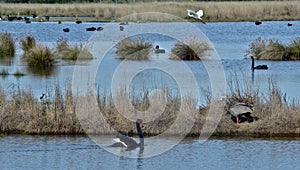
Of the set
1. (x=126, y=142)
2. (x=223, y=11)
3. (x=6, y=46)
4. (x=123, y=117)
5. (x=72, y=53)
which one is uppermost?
(x=223, y=11)

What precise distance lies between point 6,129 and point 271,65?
49.4ft

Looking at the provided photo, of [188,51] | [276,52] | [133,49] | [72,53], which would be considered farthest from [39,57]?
[276,52]

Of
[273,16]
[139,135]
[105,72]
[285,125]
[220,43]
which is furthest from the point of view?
[273,16]

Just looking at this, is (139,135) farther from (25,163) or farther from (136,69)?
(136,69)

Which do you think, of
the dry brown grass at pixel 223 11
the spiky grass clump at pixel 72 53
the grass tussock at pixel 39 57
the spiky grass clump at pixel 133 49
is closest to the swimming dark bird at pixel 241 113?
the grass tussock at pixel 39 57

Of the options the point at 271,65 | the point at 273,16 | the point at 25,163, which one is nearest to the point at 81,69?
the point at 271,65

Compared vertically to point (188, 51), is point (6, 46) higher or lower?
higher

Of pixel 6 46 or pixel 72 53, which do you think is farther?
pixel 6 46

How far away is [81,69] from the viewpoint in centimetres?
2469

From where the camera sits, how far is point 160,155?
12703mm

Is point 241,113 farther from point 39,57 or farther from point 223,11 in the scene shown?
point 223,11

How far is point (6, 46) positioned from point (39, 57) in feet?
14.2

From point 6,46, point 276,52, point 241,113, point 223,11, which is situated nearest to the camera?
point 241,113

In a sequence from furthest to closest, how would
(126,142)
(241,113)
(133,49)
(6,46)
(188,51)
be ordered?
1. (6,46)
2. (133,49)
3. (188,51)
4. (241,113)
5. (126,142)
